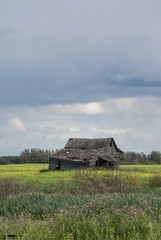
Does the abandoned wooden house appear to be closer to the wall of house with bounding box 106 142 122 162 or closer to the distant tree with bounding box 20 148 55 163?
the wall of house with bounding box 106 142 122 162

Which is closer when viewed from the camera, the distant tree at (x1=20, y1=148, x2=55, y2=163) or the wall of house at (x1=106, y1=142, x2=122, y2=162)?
the wall of house at (x1=106, y1=142, x2=122, y2=162)

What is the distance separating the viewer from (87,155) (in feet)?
137

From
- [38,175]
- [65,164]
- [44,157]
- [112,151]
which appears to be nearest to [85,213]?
[38,175]

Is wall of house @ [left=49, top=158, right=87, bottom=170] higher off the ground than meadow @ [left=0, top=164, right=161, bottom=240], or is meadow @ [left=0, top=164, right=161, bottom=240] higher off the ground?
wall of house @ [left=49, top=158, right=87, bottom=170]

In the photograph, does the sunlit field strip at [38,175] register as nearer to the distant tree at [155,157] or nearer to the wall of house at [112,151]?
the wall of house at [112,151]

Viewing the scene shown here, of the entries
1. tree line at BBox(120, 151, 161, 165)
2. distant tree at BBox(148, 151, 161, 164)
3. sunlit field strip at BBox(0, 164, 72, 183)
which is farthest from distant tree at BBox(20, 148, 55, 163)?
sunlit field strip at BBox(0, 164, 72, 183)

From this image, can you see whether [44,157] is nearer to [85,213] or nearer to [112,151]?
[112,151]

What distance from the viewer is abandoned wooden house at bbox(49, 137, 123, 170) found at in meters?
41.0

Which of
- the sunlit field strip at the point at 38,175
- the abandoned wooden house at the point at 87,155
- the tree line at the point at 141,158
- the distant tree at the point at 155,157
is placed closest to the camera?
the sunlit field strip at the point at 38,175

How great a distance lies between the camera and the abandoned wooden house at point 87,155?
41000mm

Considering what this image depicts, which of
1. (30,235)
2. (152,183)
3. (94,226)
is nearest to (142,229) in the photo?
(94,226)

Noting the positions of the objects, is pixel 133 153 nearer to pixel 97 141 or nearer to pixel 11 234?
pixel 97 141

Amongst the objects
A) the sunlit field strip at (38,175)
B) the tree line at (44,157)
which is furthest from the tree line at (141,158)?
the sunlit field strip at (38,175)

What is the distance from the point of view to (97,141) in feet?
154
